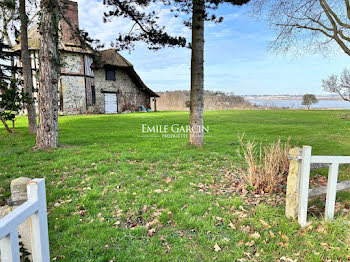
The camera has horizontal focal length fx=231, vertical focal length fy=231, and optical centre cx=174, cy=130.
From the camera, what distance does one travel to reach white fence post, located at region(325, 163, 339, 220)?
132 inches

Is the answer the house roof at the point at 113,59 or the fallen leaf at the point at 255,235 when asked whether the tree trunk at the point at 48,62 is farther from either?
the house roof at the point at 113,59

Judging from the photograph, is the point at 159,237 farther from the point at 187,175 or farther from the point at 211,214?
the point at 187,175

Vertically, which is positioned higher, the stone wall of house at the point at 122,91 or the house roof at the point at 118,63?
the house roof at the point at 118,63

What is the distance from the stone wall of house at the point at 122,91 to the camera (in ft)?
84.1

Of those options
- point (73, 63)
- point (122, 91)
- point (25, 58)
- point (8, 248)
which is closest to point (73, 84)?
point (73, 63)

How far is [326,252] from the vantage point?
9.36 feet

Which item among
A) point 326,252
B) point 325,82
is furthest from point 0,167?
point 325,82

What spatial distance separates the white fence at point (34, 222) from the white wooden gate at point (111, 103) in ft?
83.7

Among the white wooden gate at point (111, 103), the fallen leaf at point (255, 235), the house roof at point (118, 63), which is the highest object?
the house roof at point (118, 63)

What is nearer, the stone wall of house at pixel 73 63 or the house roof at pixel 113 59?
the stone wall of house at pixel 73 63

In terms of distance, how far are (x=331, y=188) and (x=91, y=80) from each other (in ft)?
80.2

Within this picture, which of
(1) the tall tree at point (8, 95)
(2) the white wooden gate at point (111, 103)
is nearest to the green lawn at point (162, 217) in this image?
(1) the tall tree at point (8, 95)

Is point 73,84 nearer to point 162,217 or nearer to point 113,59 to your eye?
point 113,59

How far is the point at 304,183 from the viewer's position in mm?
3287
